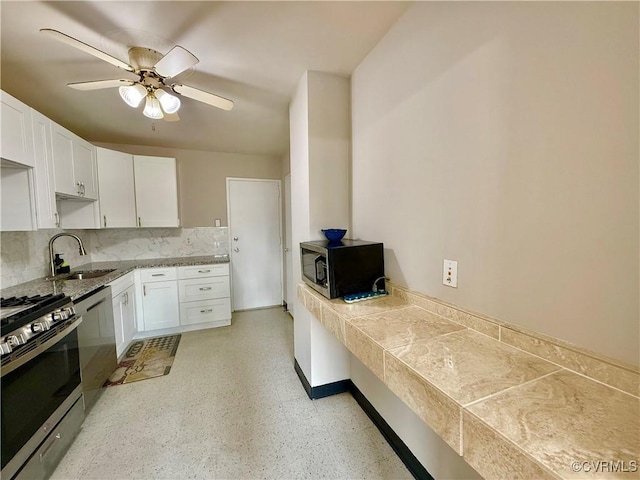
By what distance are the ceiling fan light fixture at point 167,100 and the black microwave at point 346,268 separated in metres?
1.36

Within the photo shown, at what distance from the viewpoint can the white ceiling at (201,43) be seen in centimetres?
128

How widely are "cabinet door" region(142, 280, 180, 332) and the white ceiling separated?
6.21 feet

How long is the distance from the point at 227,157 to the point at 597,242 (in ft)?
13.2

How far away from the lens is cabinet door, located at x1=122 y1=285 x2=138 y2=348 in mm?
2627

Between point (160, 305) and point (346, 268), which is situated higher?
point (346, 268)

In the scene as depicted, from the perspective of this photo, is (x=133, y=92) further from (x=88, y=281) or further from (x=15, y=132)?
(x=88, y=281)

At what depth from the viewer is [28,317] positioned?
4.23ft

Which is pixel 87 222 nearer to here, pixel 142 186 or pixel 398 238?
pixel 142 186

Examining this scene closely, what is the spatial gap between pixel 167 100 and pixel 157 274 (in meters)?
2.13

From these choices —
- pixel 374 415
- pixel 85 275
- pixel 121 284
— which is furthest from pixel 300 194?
pixel 85 275

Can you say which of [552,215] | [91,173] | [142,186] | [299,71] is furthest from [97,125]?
[552,215]

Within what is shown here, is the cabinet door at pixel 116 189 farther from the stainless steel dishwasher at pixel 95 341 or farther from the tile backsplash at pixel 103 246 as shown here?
the stainless steel dishwasher at pixel 95 341

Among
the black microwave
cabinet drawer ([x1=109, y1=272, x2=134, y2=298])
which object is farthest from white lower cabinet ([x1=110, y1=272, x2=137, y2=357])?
the black microwave

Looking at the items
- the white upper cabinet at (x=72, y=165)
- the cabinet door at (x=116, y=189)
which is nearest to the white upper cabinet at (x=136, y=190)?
the cabinet door at (x=116, y=189)
